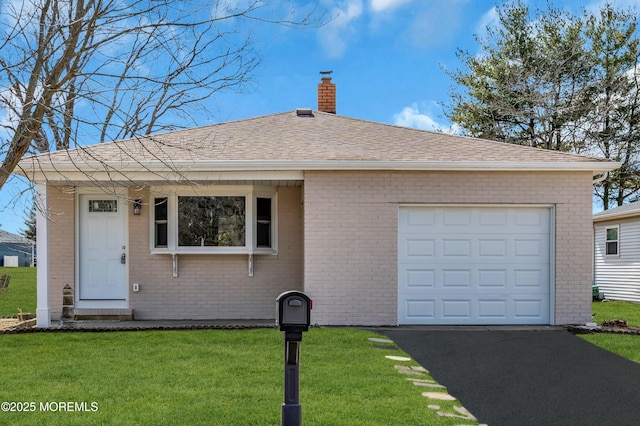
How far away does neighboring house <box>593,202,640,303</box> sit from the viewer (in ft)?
55.3

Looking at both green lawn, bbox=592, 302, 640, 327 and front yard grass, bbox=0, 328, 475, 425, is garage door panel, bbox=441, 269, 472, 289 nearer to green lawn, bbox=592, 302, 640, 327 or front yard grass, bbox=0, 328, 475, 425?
front yard grass, bbox=0, 328, 475, 425

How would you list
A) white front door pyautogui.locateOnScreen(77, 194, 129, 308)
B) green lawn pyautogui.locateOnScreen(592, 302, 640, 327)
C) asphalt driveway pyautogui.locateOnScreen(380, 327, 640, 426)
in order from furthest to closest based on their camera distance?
green lawn pyautogui.locateOnScreen(592, 302, 640, 327)
white front door pyautogui.locateOnScreen(77, 194, 129, 308)
asphalt driveway pyautogui.locateOnScreen(380, 327, 640, 426)

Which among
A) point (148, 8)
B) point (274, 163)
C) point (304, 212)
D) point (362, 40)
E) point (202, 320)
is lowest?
point (202, 320)

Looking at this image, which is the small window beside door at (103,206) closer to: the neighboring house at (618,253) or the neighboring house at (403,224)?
the neighboring house at (403,224)

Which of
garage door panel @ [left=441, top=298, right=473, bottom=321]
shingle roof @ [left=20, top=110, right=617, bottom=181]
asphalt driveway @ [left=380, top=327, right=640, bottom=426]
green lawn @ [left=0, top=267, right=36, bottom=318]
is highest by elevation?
shingle roof @ [left=20, top=110, right=617, bottom=181]

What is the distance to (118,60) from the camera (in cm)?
671

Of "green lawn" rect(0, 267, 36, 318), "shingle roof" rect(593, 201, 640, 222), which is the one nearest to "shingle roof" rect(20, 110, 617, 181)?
"green lawn" rect(0, 267, 36, 318)

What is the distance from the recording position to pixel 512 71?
24.0m

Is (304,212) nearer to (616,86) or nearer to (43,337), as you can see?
(43,337)

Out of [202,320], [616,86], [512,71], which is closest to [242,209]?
[202,320]

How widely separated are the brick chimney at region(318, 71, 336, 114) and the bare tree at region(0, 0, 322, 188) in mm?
6929

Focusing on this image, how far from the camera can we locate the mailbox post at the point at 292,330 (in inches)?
141

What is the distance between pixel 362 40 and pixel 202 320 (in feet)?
24.7

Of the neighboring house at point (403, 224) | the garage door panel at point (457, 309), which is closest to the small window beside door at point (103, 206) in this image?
the neighboring house at point (403, 224)
